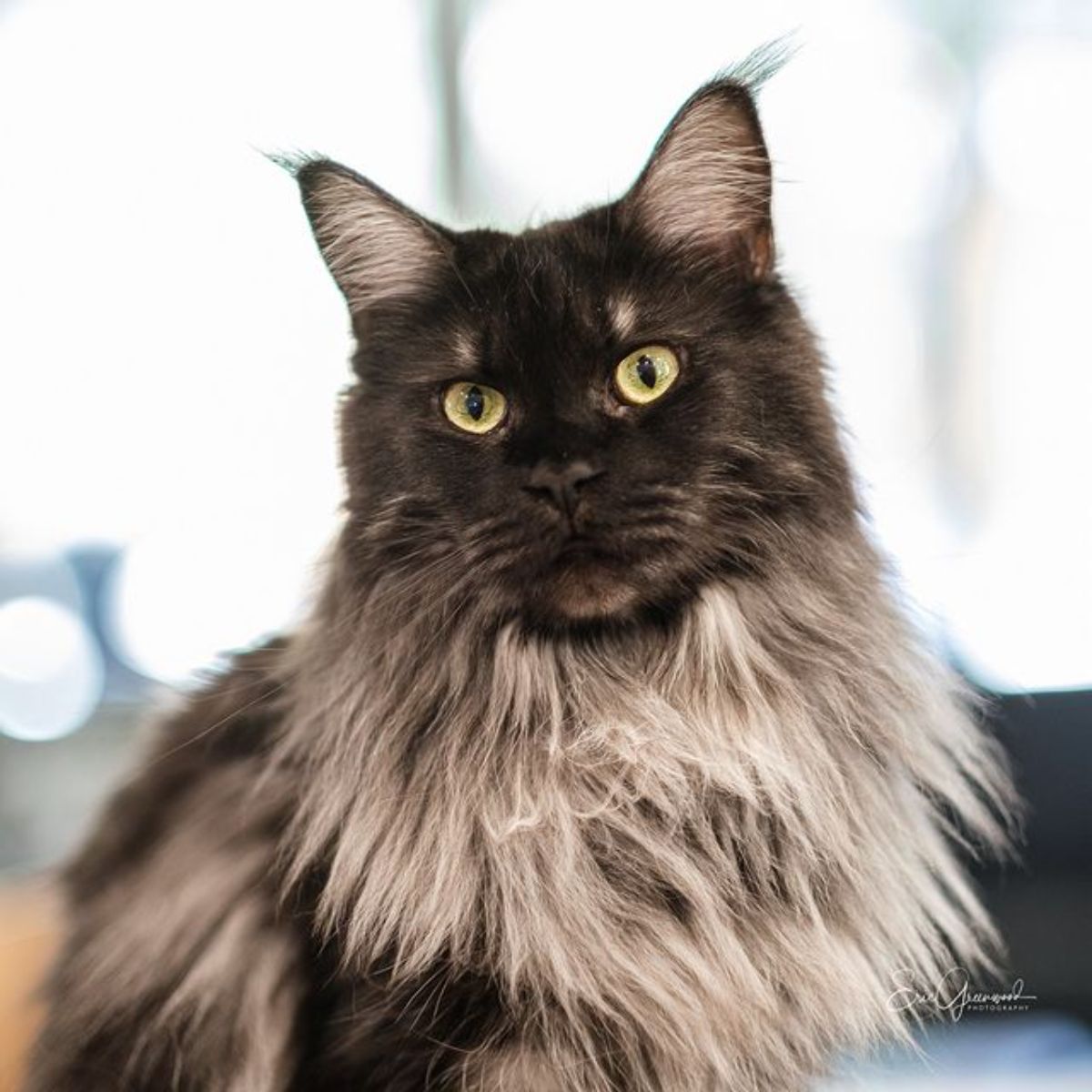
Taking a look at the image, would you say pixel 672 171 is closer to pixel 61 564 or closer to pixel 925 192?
pixel 925 192

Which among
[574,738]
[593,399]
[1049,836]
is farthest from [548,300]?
[1049,836]

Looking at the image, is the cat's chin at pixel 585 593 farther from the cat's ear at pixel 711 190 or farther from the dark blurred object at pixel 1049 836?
the dark blurred object at pixel 1049 836

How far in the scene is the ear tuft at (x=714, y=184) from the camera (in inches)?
49.6

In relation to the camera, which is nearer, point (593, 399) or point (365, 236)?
point (593, 399)

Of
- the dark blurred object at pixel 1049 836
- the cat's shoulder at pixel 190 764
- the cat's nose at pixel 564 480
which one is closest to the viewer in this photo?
the cat's nose at pixel 564 480

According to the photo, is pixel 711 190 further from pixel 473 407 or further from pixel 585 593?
pixel 585 593

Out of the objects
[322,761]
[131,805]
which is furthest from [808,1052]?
[131,805]

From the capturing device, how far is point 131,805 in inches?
55.9

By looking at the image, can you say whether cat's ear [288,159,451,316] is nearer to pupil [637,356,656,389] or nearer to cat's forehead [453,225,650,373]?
cat's forehead [453,225,650,373]

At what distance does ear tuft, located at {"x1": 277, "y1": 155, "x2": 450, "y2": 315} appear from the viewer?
51.6 inches

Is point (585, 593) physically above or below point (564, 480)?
below

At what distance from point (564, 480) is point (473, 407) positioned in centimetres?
19

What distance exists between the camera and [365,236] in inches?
53.1

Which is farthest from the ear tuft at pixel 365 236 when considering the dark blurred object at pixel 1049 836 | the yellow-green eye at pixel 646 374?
the dark blurred object at pixel 1049 836
